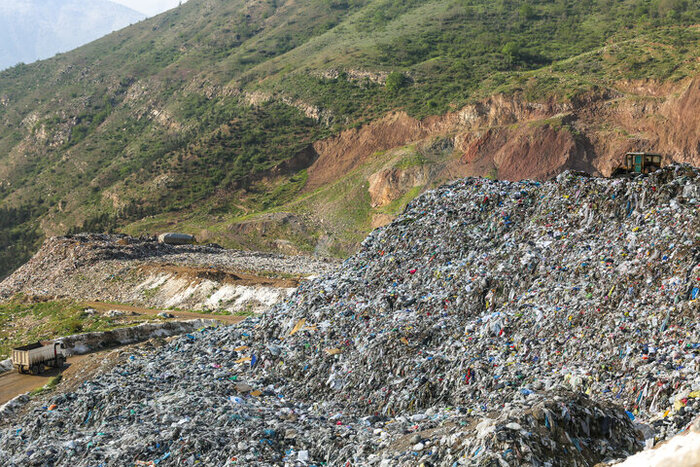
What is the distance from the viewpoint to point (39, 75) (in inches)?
3529

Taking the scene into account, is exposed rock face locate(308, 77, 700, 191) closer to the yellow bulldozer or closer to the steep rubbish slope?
the yellow bulldozer

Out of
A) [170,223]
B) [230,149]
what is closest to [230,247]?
[170,223]

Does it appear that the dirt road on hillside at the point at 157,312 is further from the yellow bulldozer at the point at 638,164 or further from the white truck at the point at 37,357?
the yellow bulldozer at the point at 638,164

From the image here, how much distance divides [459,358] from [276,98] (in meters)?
54.2

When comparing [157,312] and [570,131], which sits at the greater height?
[157,312]

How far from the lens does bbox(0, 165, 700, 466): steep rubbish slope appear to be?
24.6 ft

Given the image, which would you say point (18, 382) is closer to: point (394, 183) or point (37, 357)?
point (37, 357)

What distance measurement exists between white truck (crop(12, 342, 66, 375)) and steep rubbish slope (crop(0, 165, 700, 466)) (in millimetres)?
3582

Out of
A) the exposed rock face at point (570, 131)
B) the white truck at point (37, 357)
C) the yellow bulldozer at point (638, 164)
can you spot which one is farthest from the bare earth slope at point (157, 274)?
the exposed rock face at point (570, 131)

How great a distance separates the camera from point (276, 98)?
60656 mm

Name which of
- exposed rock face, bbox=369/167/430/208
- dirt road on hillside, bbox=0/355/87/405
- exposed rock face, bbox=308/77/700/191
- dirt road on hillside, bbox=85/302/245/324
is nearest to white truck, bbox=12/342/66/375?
dirt road on hillside, bbox=0/355/87/405

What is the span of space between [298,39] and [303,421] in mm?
76670

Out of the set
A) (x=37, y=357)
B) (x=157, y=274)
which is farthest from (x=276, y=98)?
(x=37, y=357)

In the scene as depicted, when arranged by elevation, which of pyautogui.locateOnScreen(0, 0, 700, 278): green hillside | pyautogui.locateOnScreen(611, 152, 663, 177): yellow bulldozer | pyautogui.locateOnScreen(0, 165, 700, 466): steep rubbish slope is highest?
pyautogui.locateOnScreen(0, 0, 700, 278): green hillside
